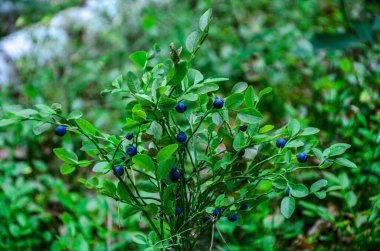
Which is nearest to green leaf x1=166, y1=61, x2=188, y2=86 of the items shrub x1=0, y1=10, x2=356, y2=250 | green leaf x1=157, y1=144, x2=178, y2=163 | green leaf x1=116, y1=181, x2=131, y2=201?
shrub x1=0, y1=10, x2=356, y2=250

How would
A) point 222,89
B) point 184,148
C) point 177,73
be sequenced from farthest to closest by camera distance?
1. point 222,89
2. point 184,148
3. point 177,73

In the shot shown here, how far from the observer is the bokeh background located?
1332 millimetres

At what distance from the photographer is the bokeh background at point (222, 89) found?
4.37 ft

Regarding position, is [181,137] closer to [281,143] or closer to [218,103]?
[218,103]

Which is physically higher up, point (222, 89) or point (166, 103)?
point (166, 103)

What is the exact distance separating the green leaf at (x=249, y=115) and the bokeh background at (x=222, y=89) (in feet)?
1.02

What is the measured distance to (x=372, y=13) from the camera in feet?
9.34

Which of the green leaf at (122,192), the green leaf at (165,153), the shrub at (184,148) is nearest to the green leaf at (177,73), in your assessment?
the shrub at (184,148)

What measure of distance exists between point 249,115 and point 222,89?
5.63ft

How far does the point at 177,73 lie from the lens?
69 cm

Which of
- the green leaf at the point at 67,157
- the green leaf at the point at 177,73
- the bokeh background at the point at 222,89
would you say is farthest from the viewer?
the bokeh background at the point at 222,89

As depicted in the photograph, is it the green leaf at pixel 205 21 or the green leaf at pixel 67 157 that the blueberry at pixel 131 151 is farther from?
the green leaf at pixel 205 21

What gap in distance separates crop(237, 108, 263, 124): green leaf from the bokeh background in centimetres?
31

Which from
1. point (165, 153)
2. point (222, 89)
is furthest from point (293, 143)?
point (222, 89)
